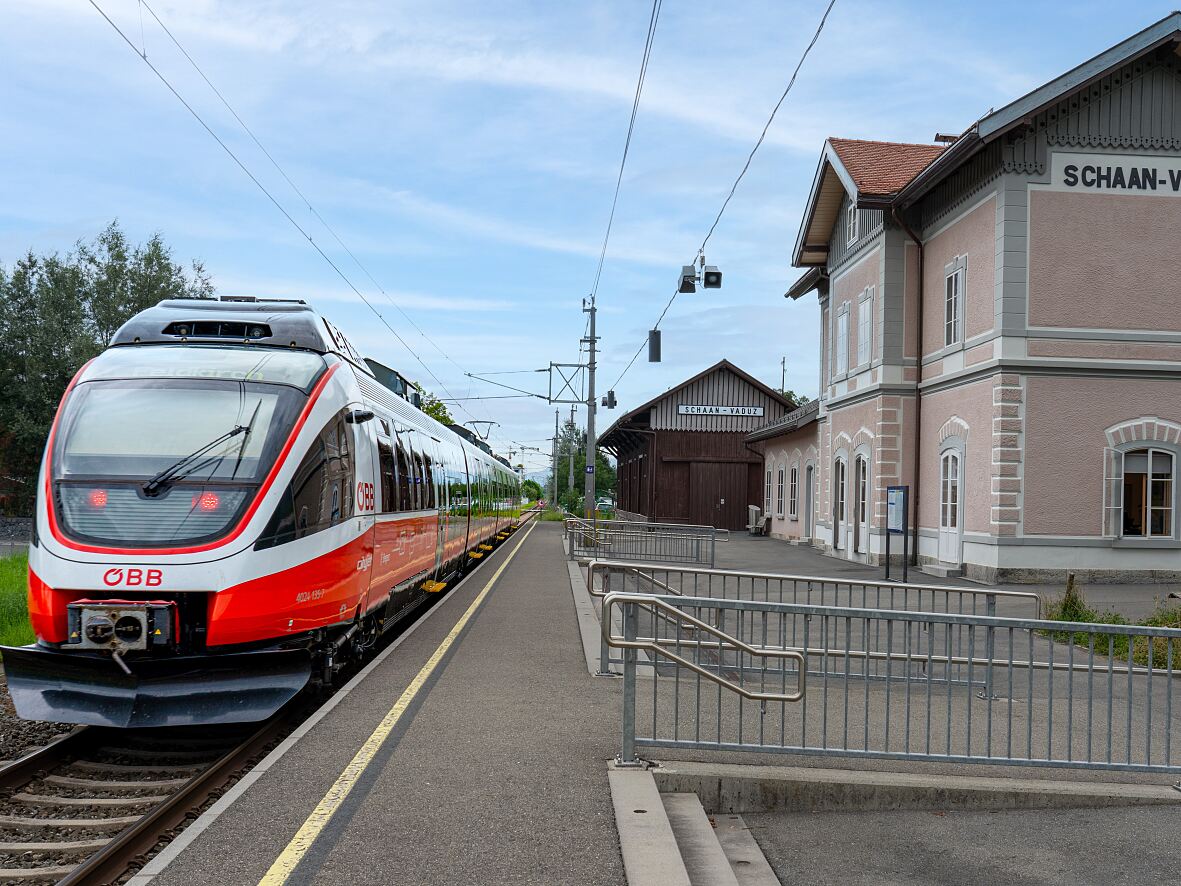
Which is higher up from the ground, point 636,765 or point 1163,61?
point 1163,61

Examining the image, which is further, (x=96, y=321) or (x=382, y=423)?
(x=96, y=321)

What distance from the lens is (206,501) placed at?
7641 mm

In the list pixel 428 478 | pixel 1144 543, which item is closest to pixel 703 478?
pixel 1144 543

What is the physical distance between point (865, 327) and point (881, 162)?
13.2 ft

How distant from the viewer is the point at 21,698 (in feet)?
23.0

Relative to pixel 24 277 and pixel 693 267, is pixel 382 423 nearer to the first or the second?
pixel 693 267

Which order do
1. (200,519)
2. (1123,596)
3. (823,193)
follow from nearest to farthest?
(200,519)
(1123,596)
(823,193)

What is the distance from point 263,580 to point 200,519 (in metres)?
0.59

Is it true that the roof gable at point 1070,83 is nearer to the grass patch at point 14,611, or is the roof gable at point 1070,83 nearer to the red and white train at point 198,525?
the red and white train at point 198,525

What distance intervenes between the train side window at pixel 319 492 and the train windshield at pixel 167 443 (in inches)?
10.2

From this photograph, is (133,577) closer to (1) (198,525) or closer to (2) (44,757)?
(1) (198,525)

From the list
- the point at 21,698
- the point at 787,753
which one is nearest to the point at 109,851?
the point at 21,698

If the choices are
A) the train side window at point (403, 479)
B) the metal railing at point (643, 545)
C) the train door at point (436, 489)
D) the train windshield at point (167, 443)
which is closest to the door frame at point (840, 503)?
the metal railing at point (643, 545)

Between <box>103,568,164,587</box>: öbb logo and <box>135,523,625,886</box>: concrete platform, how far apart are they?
1429 mm
